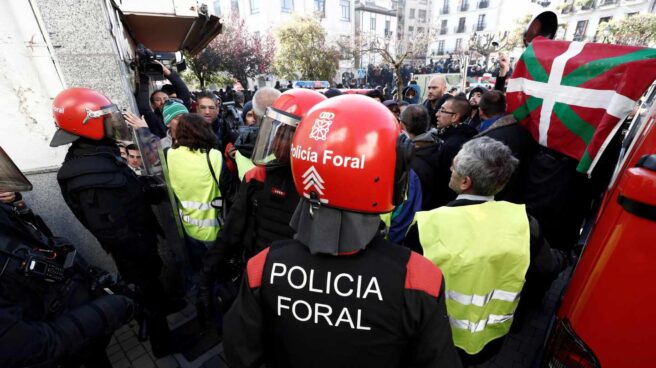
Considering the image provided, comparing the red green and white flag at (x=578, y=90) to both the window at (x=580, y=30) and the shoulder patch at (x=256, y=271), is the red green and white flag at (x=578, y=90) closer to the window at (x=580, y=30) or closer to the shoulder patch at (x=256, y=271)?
the shoulder patch at (x=256, y=271)

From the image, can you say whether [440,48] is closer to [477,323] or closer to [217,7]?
[217,7]

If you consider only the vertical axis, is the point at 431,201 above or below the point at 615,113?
below

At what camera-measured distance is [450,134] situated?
3.77 metres

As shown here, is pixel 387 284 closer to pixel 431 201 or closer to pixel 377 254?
pixel 377 254

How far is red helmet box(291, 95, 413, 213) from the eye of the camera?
104 cm

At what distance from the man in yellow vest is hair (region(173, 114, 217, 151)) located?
2.00 meters

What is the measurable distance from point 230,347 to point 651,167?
168 centimetres

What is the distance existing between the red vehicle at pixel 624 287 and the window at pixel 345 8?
40.1 metres

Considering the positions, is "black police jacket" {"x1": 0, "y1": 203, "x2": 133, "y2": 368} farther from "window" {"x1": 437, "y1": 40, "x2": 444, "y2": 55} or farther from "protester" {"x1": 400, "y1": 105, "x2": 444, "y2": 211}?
"window" {"x1": 437, "y1": 40, "x2": 444, "y2": 55}

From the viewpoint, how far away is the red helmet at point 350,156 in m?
1.04

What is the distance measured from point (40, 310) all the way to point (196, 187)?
4.66 feet

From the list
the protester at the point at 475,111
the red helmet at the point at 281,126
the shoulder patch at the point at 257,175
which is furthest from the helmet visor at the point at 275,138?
the protester at the point at 475,111

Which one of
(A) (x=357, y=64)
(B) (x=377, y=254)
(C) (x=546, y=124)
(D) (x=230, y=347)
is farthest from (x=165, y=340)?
(A) (x=357, y=64)

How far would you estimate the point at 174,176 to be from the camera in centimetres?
287
